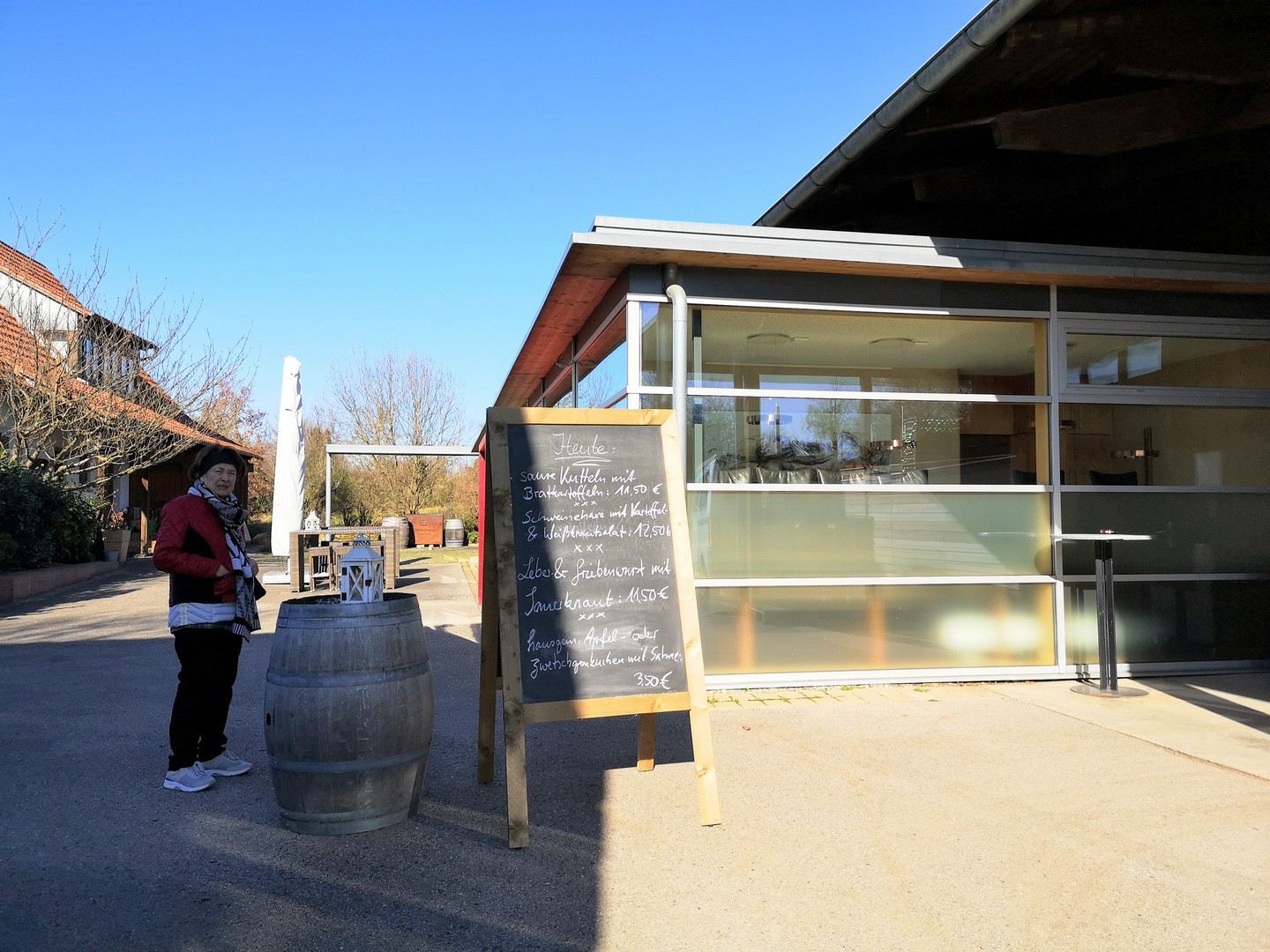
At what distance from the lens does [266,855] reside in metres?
3.42

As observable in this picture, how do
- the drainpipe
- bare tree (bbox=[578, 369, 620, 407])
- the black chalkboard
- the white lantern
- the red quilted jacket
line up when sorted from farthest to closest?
bare tree (bbox=[578, 369, 620, 407]) → the drainpipe → the red quilted jacket → the black chalkboard → the white lantern

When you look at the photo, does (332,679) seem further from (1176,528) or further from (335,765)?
(1176,528)

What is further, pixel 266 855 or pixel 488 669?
pixel 488 669

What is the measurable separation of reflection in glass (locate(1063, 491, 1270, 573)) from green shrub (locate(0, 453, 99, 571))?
468 inches

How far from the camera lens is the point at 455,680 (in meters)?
6.82

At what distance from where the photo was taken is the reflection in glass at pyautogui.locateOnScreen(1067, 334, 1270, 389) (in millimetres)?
6801

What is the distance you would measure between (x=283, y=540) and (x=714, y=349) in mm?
8613

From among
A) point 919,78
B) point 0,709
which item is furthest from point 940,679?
point 0,709

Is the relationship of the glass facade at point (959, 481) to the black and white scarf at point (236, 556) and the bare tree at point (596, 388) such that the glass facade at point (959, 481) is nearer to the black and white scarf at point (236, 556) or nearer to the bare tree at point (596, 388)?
the bare tree at point (596, 388)

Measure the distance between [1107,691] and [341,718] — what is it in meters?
4.98

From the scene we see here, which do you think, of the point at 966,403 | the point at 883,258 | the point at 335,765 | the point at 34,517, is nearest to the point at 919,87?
the point at 883,258

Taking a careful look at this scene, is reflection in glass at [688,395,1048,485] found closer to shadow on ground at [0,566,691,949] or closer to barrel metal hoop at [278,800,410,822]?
shadow on ground at [0,566,691,949]

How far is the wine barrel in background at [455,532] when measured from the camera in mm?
22922

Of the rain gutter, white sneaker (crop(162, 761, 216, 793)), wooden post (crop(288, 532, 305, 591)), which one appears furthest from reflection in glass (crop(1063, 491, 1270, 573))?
wooden post (crop(288, 532, 305, 591))
